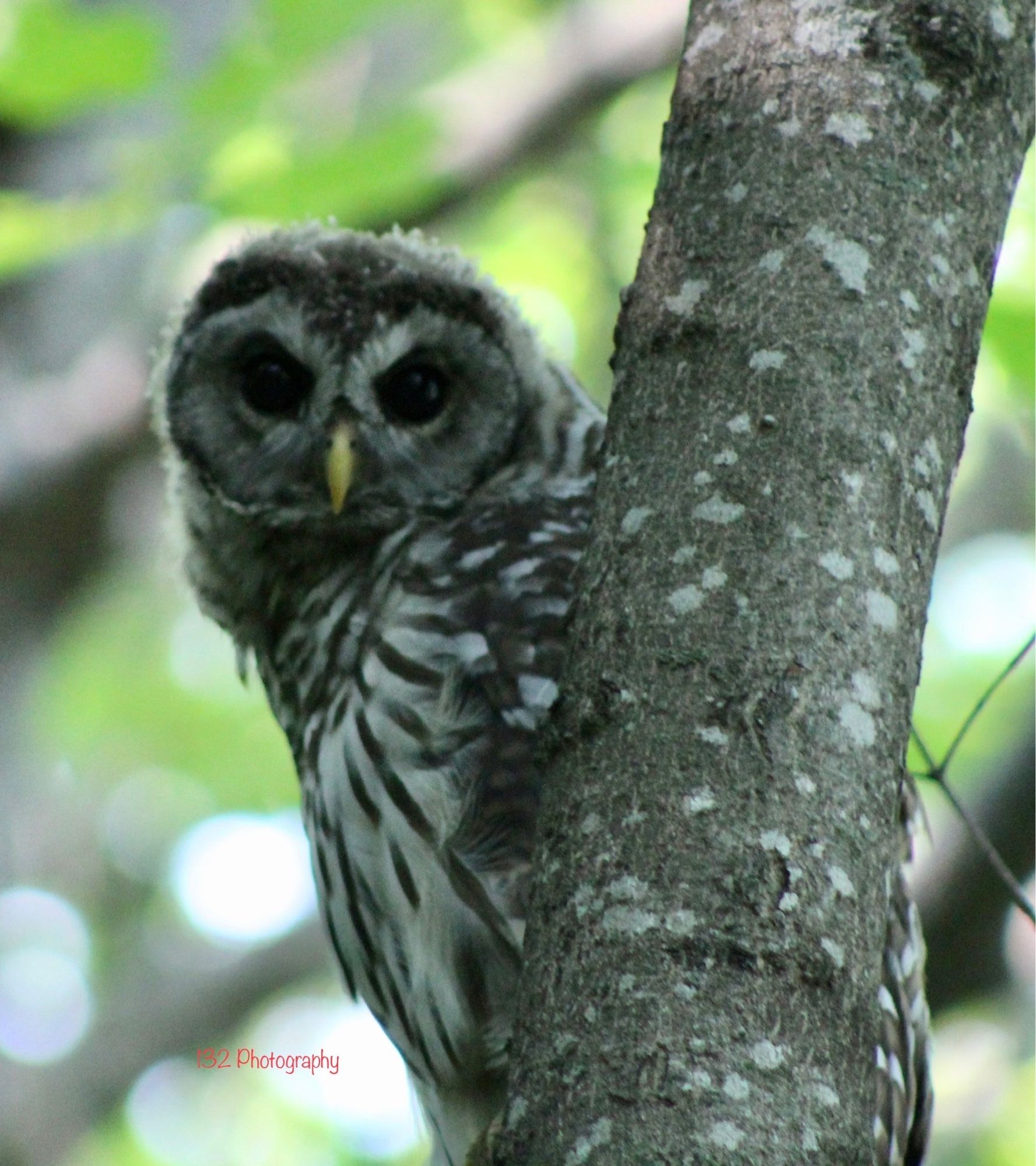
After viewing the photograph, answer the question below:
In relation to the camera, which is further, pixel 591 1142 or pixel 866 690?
pixel 866 690

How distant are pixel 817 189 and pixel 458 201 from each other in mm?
4187

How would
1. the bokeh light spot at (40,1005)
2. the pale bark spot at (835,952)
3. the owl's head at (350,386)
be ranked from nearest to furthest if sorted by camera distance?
→ 1. the pale bark spot at (835,952)
2. the owl's head at (350,386)
3. the bokeh light spot at (40,1005)

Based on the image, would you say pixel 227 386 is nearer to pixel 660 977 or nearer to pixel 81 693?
pixel 660 977

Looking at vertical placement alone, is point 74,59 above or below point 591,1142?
above

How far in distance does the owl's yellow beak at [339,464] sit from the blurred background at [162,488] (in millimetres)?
611

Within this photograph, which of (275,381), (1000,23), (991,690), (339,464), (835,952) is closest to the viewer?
(835,952)

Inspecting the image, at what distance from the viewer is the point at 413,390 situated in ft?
10.7

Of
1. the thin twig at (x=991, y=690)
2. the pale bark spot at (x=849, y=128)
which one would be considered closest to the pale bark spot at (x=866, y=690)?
the pale bark spot at (x=849, y=128)

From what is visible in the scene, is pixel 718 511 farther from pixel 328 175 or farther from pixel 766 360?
pixel 328 175

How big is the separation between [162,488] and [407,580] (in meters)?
3.09

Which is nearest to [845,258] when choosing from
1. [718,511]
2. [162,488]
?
[718,511]

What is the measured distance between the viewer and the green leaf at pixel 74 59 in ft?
10.1

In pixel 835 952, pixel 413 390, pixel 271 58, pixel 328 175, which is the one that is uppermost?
pixel 271 58

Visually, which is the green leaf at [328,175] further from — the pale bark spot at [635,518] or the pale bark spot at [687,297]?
the pale bark spot at [635,518]
